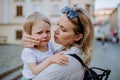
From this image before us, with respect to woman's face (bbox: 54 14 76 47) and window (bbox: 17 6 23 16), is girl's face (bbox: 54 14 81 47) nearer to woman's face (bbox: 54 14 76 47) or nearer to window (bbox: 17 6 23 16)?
woman's face (bbox: 54 14 76 47)

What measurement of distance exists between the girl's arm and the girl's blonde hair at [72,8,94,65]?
0.33ft

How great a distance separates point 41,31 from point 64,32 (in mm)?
99

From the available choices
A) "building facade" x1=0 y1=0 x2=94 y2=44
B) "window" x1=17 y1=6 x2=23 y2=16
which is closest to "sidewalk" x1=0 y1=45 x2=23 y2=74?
"building facade" x1=0 y1=0 x2=94 y2=44

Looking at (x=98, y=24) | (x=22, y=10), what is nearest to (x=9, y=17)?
(x=22, y=10)

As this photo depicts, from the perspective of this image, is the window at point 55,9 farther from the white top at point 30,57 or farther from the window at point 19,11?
the white top at point 30,57

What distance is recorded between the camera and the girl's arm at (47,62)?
4.07ft

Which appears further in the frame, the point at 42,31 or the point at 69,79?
the point at 42,31

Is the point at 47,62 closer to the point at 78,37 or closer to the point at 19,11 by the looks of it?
the point at 78,37

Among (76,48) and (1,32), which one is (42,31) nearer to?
(76,48)

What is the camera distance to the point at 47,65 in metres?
1.27

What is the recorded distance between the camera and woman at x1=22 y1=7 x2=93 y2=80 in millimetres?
1264

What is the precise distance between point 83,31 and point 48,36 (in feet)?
0.40

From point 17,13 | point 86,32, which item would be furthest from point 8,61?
point 17,13

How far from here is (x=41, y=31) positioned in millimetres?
1370
